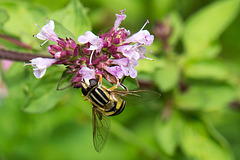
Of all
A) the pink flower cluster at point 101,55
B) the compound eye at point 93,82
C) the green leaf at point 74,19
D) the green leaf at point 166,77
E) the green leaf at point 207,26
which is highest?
the green leaf at point 207,26

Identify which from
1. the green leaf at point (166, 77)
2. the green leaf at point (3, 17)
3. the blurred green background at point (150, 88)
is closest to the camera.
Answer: the green leaf at point (3, 17)

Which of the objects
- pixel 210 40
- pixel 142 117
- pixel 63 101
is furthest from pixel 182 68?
pixel 63 101

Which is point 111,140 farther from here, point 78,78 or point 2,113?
point 78,78

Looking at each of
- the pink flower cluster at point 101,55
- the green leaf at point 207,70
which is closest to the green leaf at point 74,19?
the pink flower cluster at point 101,55

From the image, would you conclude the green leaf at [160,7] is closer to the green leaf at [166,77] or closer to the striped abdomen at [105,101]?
the green leaf at [166,77]

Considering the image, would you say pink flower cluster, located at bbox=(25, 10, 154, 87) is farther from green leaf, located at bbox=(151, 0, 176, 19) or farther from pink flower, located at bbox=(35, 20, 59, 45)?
green leaf, located at bbox=(151, 0, 176, 19)

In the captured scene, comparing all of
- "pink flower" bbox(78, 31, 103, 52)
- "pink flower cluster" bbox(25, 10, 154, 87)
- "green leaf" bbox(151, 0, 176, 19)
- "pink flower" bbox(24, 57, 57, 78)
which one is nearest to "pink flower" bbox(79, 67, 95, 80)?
"pink flower cluster" bbox(25, 10, 154, 87)
